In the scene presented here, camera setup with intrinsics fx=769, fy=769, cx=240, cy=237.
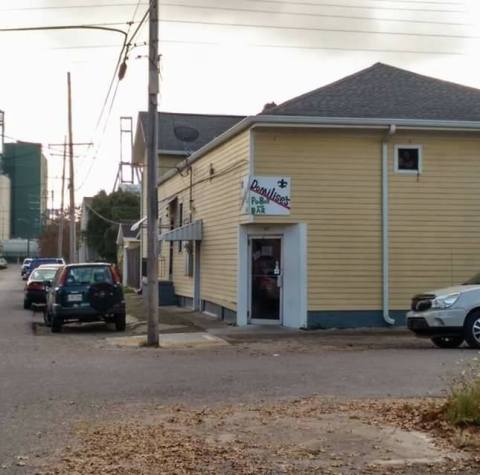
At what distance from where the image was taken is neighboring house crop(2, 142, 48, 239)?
9144cm

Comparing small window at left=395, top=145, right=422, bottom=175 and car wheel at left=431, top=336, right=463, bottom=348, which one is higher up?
small window at left=395, top=145, right=422, bottom=175

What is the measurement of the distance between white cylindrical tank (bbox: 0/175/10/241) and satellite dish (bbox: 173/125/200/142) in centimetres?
8178

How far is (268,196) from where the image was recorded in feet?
57.7

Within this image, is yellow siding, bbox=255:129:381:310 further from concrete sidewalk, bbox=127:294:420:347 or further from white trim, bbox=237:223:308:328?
concrete sidewalk, bbox=127:294:420:347

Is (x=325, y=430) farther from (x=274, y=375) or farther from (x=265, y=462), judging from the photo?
(x=274, y=375)

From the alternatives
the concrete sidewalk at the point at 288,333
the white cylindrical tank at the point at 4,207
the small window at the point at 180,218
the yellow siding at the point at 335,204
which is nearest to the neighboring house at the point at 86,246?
the small window at the point at 180,218

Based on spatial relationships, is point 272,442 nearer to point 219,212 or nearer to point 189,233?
point 219,212

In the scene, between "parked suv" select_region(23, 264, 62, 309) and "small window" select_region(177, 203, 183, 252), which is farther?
"parked suv" select_region(23, 264, 62, 309)

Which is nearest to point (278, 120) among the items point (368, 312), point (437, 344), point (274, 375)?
point (368, 312)

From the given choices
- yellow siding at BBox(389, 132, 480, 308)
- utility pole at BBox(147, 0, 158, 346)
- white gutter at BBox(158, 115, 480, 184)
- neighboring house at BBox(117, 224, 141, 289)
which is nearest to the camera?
utility pole at BBox(147, 0, 158, 346)

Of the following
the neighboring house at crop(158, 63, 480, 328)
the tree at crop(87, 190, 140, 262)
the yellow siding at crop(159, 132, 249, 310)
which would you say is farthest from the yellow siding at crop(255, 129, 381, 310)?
the tree at crop(87, 190, 140, 262)

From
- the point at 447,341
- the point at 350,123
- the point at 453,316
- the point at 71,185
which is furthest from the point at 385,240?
the point at 71,185

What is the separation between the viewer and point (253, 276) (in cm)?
1848

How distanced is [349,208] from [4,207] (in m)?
115
